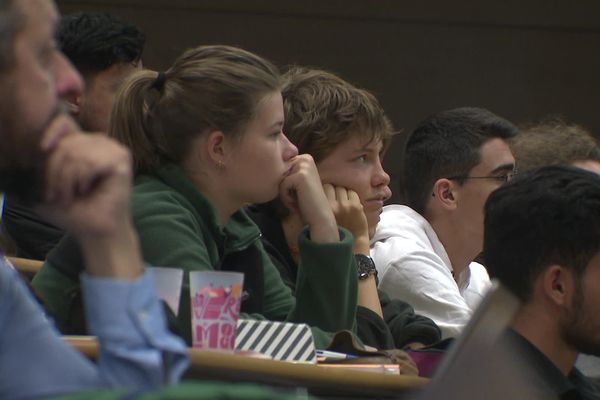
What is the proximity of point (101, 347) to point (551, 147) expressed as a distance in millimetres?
3512

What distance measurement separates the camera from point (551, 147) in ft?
16.6

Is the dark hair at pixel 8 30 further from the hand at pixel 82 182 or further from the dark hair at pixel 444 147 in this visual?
the dark hair at pixel 444 147

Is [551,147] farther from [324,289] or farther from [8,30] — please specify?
[8,30]

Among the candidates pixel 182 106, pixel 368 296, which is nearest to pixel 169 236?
pixel 182 106

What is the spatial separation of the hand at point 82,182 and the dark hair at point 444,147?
3355 millimetres

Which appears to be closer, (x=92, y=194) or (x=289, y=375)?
(x=92, y=194)

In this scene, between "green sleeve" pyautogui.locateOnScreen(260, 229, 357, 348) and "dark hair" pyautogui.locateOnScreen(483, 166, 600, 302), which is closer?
"dark hair" pyautogui.locateOnScreen(483, 166, 600, 302)

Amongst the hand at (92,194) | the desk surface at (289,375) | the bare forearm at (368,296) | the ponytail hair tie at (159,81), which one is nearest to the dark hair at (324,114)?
the bare forearm at (368,296)

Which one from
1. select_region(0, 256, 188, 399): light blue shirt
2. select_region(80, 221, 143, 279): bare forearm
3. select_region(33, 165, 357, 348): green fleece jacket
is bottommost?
select_region(33, 165, 357, 348): green fleece jacket

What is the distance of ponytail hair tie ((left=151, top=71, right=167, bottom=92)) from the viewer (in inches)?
138

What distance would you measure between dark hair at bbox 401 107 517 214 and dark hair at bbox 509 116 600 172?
7 cm

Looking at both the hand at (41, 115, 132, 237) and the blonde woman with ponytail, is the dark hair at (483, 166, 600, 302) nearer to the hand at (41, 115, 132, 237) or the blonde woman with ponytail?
the blonde woman with ponytail

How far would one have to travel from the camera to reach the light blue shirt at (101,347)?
1.76 meters

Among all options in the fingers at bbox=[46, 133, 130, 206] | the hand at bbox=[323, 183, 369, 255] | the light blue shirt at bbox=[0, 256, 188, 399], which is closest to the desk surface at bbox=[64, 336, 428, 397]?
the light blue shirt at bbox=[0, 256, 188, 399]
